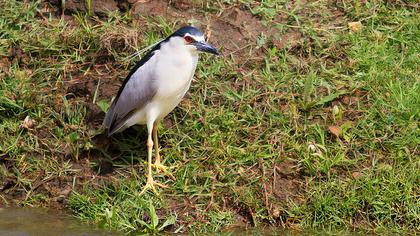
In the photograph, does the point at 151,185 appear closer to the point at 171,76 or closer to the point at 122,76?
the point at 171,76

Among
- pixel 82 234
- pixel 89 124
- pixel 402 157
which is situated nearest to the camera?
pixel 82 234

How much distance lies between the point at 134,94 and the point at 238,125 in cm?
89

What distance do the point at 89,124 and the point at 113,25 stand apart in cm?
107

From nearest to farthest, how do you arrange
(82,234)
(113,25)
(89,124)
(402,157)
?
(82,234) < (402,157) < (89,124) < (113,25)

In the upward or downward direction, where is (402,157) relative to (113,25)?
downward

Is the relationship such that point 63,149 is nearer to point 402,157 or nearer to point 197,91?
point 197,91

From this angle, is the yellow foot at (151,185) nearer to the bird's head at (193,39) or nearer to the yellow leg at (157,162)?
the yellow leg at (157,162)

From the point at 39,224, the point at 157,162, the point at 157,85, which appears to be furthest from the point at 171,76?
the point at 39,224

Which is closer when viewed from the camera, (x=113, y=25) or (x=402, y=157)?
(x=402, y=157)

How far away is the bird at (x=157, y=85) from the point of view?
6.87 m

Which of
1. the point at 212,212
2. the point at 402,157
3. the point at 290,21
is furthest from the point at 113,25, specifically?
the point at 402,157

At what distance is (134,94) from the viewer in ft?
23.0

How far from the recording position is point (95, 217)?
6.62m

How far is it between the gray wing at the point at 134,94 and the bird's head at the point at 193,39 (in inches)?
11.1
